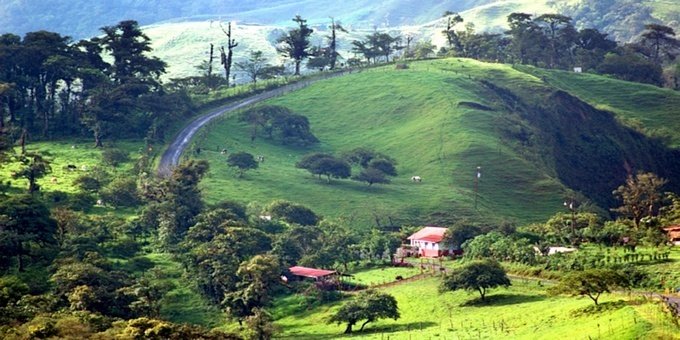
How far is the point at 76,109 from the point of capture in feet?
479

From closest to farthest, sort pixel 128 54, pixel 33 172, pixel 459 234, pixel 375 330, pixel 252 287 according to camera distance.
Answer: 1. pixel 375 330
2. pixel 252 287
3. pixel 459 234
4. pixel 33 172
5. pixel 128 54

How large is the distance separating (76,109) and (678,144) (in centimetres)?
10619

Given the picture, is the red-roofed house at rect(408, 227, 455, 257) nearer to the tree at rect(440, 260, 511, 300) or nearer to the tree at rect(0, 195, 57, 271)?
the tree at rect(440, 260, 511, 300)

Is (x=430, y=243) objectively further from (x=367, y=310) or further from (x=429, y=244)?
(x=367, y=310)

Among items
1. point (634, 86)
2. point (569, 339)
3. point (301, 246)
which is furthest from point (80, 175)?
point (634, 86)

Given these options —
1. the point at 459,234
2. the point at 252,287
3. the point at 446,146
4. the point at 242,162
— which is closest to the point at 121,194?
the point at 242,162

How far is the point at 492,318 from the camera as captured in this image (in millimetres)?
67562

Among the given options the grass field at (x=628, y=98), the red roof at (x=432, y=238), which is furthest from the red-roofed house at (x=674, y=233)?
the grass field at (x=628, y=98)

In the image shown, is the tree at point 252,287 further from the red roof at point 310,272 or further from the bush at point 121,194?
the bush at point 121,194

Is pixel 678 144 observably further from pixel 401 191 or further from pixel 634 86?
pixel 401 191

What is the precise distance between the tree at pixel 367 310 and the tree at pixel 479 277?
6084 millimetres

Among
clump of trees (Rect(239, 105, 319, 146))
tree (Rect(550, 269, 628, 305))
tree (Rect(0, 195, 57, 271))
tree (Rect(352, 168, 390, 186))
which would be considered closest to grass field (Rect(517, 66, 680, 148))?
clump of trees (Rect(239, 105, 319, 146))

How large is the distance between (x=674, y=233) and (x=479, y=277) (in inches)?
1076

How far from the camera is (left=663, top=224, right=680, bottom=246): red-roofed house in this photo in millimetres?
89688
